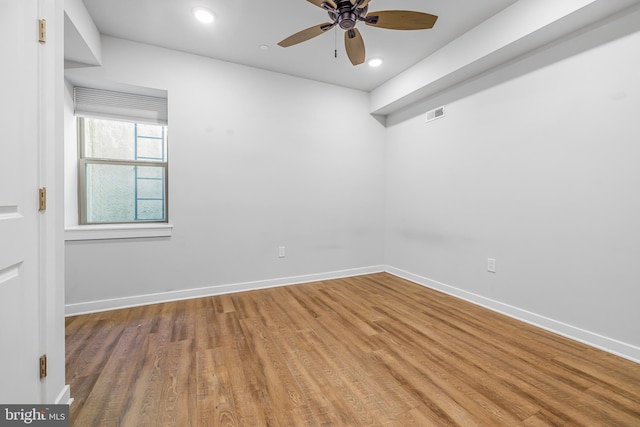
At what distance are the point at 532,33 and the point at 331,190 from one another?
101 inches

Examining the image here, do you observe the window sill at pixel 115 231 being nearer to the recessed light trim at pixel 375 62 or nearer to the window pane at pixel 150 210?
the window pane at pixel 150 210

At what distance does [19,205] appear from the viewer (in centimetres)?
110

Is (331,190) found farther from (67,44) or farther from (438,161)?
(67,44)

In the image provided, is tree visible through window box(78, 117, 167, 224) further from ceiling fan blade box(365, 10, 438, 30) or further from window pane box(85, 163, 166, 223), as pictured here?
ceiling fan blade box(365, 10, 438, 30)

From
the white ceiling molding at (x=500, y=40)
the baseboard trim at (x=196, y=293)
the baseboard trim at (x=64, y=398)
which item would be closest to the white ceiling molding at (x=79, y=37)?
the baseboard trim at (x=196, y=293)

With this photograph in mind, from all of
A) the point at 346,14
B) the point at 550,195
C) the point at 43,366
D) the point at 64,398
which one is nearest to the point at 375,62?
the point at 346,14

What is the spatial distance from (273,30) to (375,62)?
128 cm

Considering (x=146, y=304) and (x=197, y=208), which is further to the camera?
(x=197, y=208)

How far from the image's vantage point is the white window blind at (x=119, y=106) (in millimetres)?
2893

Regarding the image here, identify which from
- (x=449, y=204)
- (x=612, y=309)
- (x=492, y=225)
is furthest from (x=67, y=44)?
(x=612, y=309)

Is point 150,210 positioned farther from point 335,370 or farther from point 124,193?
point 335,370

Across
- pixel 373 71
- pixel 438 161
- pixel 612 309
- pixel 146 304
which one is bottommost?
pixel 146 304

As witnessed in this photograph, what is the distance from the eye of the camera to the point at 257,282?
11.2ft

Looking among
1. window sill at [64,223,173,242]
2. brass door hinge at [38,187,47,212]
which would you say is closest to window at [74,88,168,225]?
window sill at [64,223,173,242]
